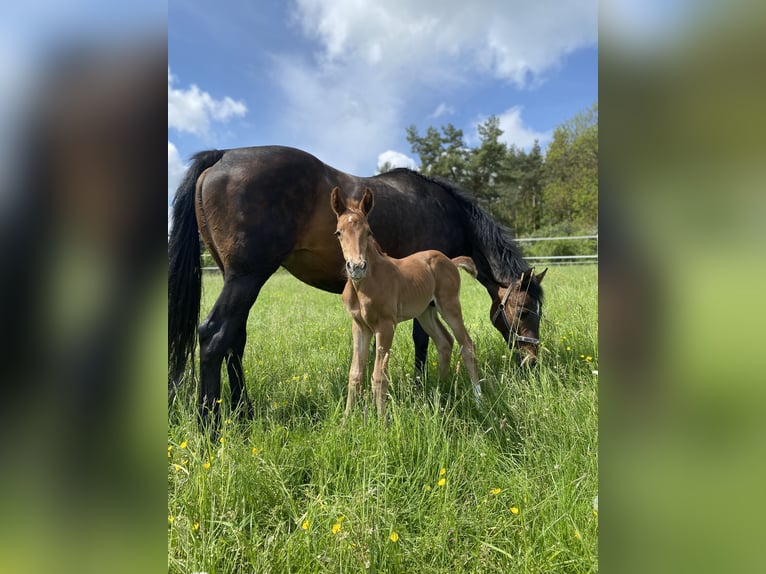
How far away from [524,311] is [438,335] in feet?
3.29

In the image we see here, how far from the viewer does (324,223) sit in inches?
134

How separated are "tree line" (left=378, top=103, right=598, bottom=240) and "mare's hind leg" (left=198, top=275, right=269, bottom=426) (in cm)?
2484

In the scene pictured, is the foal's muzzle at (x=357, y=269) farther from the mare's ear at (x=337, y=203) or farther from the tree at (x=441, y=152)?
the tree at (x=441, y=152)

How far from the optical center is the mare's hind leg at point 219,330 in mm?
2975

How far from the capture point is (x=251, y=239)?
10.2 ft

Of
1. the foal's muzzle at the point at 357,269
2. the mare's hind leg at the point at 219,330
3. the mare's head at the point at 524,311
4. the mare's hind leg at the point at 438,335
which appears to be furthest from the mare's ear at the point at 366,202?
the mare's head at the point at 524,311

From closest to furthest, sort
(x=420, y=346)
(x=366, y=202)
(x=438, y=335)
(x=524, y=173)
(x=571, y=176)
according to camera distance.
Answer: (x=366, y=202), (x=438, y=335), (x=420, y=346), (x=571, y=176), (x=524, y=173)

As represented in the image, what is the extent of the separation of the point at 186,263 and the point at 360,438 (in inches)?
84.2

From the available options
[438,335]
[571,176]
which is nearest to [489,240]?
[438,335]

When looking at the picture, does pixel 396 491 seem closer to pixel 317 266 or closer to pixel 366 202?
pixel 366 202

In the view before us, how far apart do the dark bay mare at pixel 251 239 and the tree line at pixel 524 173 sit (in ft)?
76.7
